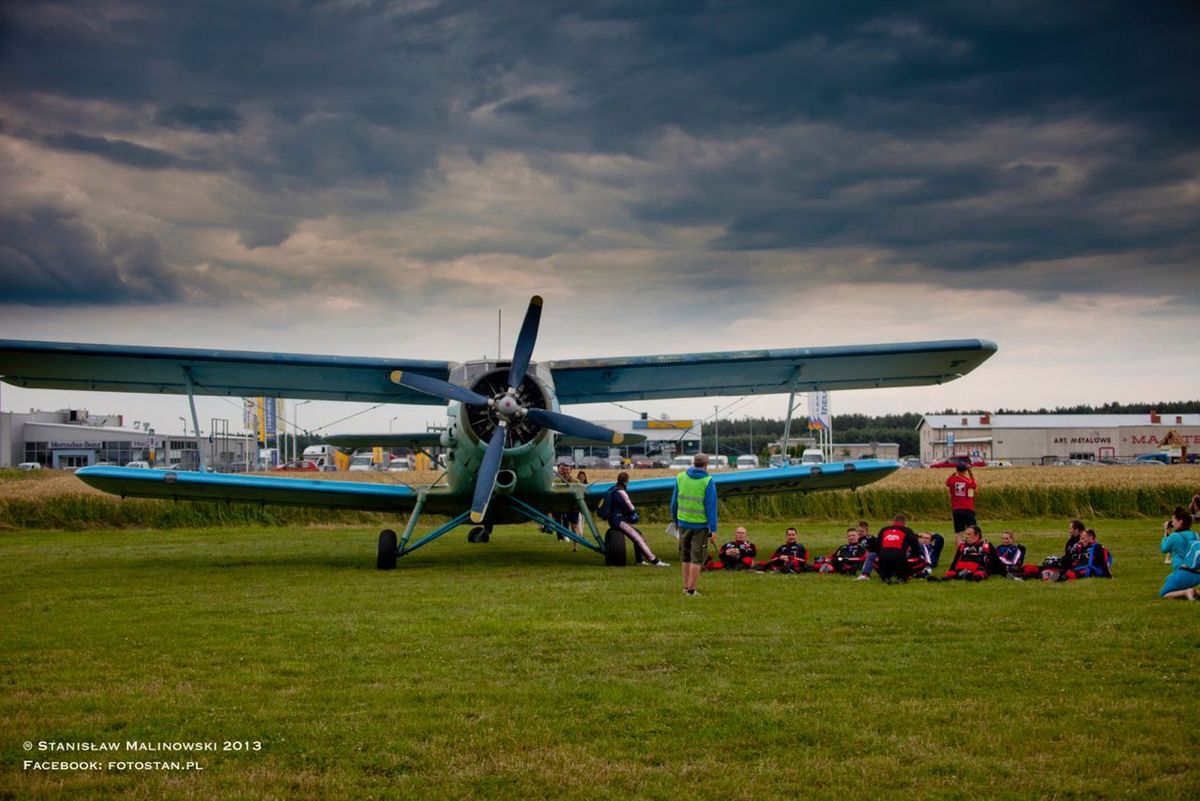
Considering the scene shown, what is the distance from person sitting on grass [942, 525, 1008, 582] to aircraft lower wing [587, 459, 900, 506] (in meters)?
3.01

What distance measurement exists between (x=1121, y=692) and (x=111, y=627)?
348 inches

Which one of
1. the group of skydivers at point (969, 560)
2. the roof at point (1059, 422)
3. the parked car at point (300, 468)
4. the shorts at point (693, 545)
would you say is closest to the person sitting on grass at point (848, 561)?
the group of skydivers at point (969, 560)

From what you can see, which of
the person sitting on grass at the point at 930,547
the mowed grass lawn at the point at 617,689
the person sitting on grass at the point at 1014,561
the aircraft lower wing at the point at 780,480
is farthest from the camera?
the aircraft lower wing at the point at 780,480

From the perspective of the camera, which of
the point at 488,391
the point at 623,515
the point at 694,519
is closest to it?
Result: the point at 694,519

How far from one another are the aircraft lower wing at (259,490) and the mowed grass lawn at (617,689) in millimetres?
3227

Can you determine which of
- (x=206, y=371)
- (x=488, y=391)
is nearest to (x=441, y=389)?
(x=488, y=391)

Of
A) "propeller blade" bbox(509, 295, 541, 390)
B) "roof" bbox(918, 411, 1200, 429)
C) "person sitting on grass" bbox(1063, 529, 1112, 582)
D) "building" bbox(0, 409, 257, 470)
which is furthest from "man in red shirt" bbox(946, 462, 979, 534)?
"roof" bbox(918, 411, 1200, 429)

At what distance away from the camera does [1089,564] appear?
43.9ft

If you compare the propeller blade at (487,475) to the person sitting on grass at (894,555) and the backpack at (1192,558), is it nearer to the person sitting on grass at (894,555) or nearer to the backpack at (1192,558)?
the person sitting on grass at (894,555)

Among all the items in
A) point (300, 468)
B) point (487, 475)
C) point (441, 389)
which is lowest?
point (487, 475)

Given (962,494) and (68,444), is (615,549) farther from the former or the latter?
(68,444)

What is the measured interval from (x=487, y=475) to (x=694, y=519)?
3979 millimetres

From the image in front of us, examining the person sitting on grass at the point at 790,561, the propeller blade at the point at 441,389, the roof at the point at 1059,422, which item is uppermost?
the roof at the point at 1059,422

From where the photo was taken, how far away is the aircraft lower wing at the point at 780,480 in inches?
672
